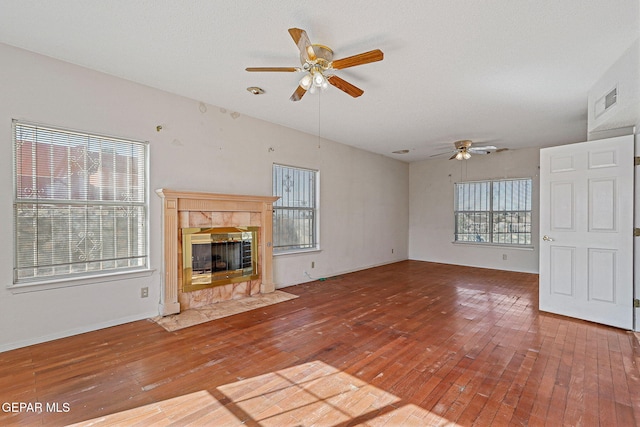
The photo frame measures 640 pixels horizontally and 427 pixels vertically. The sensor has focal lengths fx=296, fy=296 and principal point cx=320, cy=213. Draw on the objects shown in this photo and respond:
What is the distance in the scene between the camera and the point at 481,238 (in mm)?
7270

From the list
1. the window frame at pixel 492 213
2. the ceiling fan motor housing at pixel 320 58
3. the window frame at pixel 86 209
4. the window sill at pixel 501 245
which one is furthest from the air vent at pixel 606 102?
the window frame at pixel 86 209

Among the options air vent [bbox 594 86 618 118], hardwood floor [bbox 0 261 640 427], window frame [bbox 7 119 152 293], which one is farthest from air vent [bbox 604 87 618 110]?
window frame [bbox 7 119 152 293]

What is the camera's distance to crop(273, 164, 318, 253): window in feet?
17.1

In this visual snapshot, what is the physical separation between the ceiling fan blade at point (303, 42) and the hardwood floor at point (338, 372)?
257 cm

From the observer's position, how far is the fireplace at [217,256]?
12.8 feet

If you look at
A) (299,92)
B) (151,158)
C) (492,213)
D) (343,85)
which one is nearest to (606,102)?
(343,85)

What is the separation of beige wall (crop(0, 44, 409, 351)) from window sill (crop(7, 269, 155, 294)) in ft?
0.12

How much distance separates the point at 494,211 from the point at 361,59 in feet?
20.2

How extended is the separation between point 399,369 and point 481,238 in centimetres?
591

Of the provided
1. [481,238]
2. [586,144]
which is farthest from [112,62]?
[481,238]

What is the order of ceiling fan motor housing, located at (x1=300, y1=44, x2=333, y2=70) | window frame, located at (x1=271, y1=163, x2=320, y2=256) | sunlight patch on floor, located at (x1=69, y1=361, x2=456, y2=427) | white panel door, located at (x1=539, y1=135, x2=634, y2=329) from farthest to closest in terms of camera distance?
window frame, located at (x1=271, y1=163, x2=320, y2=256) < white panel door, located at (x1=539, y1=135, x2=634, y2=329) < ceiling fan motor housing, located at (x1=300, y1=44, x2=333, y2=70) < sunlight patch on floor, located at (x1=69, y1=361, x2=456, y2=427)

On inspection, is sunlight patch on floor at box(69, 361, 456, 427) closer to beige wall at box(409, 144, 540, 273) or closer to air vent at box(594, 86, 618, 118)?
air vent at box(594, 86, 618, 118)

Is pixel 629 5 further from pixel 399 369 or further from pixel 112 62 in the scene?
pixel 112 62

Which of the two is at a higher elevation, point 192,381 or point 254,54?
point 254,54
